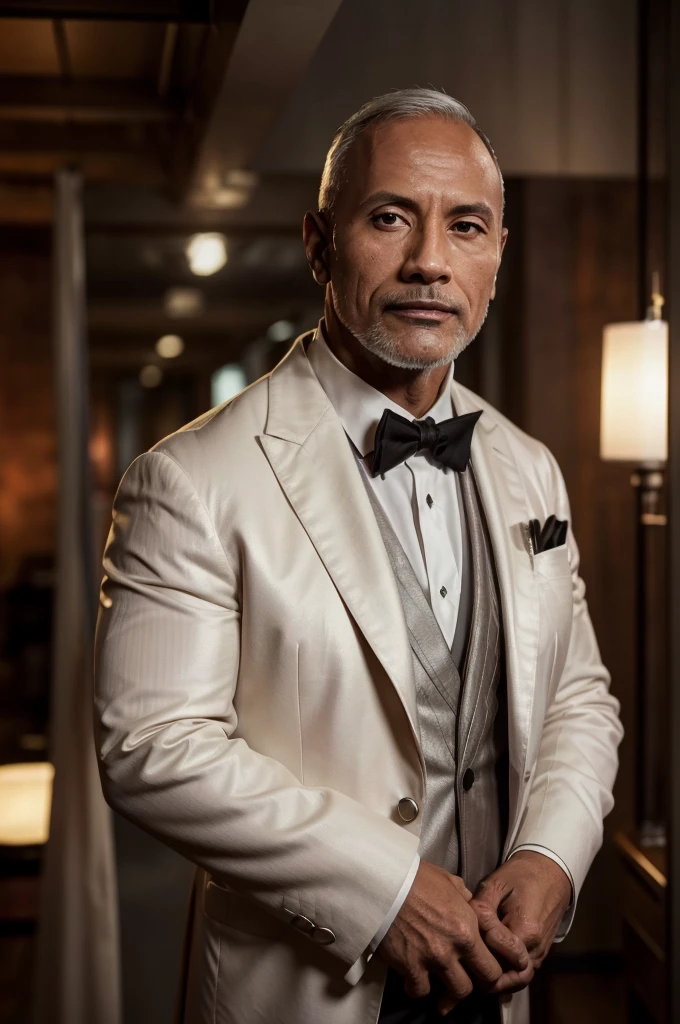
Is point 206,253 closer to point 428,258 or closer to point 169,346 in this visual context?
point 169,346

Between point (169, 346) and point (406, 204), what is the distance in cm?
141

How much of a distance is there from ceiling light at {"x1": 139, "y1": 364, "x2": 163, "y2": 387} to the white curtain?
0.16 meters

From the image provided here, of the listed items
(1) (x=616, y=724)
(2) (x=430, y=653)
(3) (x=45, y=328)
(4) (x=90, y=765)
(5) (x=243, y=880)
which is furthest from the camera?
(3) (x=45, y=328)

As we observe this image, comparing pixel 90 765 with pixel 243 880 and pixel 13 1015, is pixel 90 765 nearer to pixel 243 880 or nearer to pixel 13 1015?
pixel 13 1015

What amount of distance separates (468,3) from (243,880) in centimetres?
177

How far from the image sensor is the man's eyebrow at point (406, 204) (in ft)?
4.73

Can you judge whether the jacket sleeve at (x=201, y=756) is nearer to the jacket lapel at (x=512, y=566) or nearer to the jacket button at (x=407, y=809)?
the jacket button at (x=407, y=809)

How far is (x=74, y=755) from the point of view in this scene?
251 cm

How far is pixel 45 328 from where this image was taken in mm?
7891

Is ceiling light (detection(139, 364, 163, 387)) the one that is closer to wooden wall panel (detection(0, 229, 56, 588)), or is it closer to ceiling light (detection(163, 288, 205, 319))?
ceiling light (detection(163, 288, 205, 319))

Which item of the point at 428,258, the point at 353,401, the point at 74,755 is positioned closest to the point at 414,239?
the point at 428,258

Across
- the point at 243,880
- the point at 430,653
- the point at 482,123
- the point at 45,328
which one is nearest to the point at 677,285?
the point at 482,123

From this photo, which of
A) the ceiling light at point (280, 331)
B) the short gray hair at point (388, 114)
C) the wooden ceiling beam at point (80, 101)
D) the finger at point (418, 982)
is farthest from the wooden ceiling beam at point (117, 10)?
the finger at point (418, 982)

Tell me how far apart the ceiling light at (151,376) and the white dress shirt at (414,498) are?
1.22 meters
